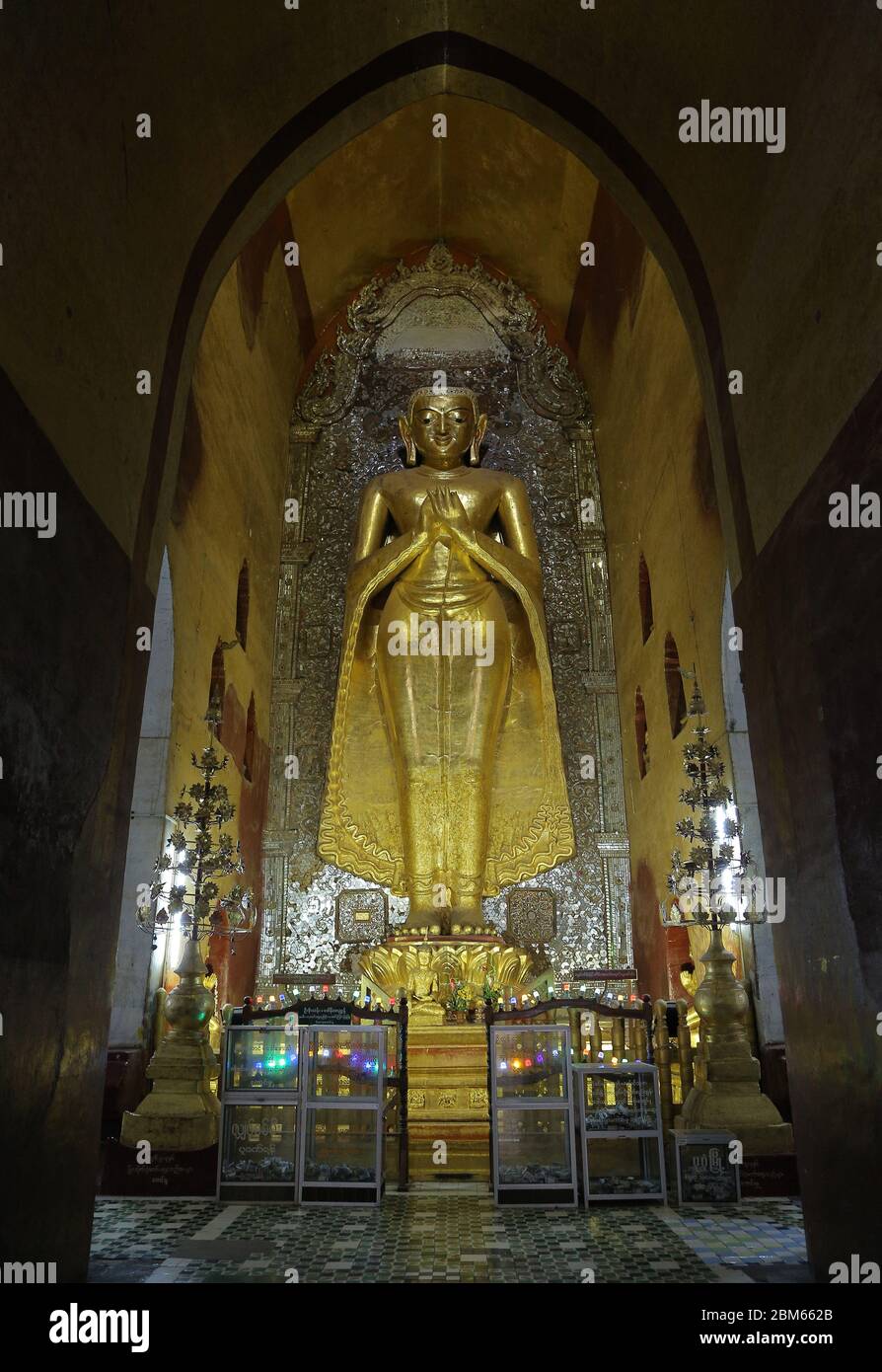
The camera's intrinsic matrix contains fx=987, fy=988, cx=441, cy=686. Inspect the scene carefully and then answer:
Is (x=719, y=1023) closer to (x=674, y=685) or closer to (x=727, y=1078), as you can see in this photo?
(x=727, y=1078)

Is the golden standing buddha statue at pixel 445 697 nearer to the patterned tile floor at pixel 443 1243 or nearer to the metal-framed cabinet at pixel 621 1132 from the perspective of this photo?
the metal-framed cabinet at pixel 621 1132

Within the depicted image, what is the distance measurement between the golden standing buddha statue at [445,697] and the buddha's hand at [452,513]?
13 millimetres

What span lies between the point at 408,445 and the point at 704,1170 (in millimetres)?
7138

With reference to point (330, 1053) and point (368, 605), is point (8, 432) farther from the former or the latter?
point (368, 605)

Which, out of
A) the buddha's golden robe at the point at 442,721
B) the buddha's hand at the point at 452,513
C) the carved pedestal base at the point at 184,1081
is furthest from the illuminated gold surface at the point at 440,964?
the buddha's hand at the point at 452,513

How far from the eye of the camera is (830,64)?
9.45 ft

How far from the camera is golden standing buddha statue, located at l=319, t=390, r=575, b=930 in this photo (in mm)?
8562

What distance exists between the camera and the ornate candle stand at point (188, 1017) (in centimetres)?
512

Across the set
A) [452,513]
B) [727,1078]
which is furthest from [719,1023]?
[452,513]

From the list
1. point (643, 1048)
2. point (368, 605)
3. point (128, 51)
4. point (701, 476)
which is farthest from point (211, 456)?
point (643, 1048)

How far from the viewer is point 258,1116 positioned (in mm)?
4664

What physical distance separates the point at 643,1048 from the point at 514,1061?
1.08 metres

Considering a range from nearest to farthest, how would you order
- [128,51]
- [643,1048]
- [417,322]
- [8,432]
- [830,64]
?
[8,432] → [830,64] → [128,51] → [643,1048] → [417,322]

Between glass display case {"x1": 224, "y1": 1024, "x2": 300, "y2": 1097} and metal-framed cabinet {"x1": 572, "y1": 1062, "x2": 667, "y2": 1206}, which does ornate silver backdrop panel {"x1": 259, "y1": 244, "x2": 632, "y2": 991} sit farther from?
metal-framed cabinet {"x1": 572, "y1": 1062, "x2": 667, "y2": 1206}
